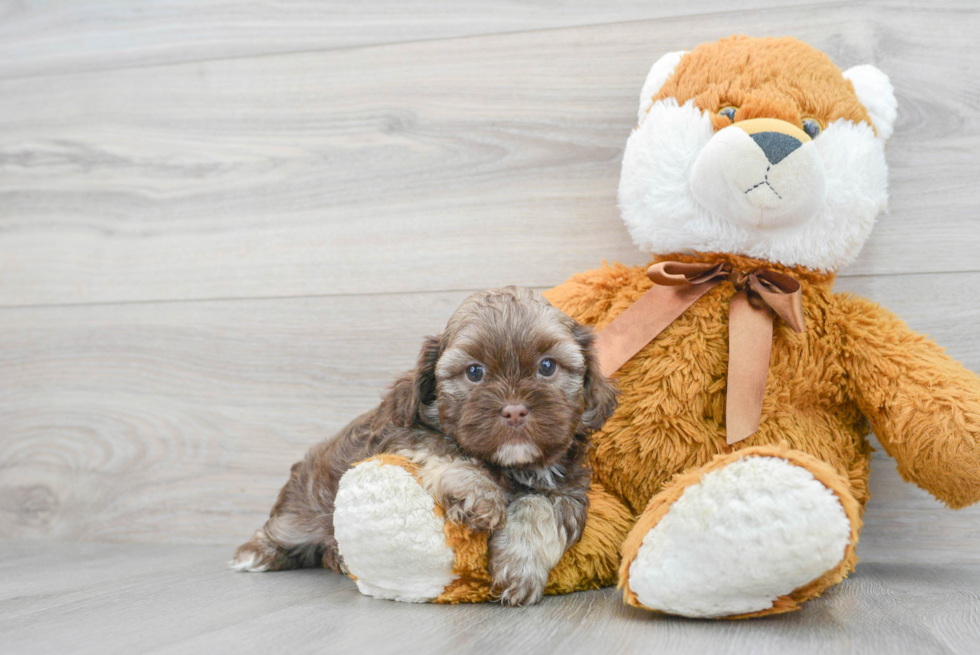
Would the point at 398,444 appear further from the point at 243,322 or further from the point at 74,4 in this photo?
the point at 74,4

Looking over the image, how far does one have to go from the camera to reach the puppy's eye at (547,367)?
129 centimetres

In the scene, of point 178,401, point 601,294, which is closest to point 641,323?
point 601,294

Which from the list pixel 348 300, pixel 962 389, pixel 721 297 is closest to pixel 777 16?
pixel 721 297

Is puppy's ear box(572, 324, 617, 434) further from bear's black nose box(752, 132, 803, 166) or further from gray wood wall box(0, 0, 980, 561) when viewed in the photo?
gray wood wall box(0, 0, 980, 561)

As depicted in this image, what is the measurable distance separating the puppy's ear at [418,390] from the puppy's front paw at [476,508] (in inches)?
7.0

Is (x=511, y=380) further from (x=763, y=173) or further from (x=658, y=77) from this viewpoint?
(x=658, y=77)

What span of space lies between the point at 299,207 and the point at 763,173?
1209 mm

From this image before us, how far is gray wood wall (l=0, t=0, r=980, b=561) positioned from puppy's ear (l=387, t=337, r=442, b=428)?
0.60 meters

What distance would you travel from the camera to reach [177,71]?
2199 millimetres

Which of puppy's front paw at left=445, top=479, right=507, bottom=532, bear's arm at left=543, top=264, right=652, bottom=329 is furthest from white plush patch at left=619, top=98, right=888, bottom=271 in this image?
puppy's front paw at left=445, top=479, right=507, bottom=532

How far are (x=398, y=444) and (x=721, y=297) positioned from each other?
680 mm

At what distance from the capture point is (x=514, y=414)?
123 cm

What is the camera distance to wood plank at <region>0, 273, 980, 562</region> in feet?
6.69

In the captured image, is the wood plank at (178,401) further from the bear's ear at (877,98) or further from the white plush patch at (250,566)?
the bear's ear at (877,98)
